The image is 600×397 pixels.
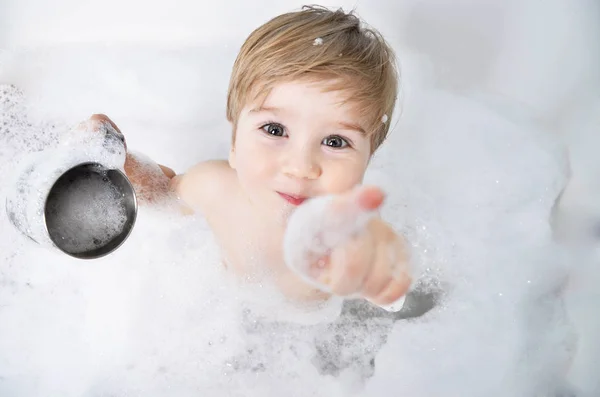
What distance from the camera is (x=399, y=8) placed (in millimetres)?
1091

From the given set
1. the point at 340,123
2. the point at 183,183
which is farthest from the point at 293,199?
the point at 183,183

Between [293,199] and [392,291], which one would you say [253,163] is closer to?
[293,199]

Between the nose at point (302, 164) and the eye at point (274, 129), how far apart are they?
0.11 ft

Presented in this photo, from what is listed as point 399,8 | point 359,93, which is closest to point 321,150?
point 359,93

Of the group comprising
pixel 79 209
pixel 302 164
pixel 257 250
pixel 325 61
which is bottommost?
pixel 257 250

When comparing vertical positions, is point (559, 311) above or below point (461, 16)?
below

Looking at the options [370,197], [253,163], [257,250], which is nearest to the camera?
[370,197]

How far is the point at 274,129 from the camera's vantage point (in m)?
0.78

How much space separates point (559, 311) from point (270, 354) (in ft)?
1.71

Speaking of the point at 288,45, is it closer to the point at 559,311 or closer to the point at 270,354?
the point at 270,354

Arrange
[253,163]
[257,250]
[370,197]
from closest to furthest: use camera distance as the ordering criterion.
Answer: [370,197], [253,163], [257,250]

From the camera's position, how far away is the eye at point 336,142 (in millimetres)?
771

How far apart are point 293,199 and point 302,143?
0.09 m

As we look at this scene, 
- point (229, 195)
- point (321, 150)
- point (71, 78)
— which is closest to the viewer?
point (321, 150)
